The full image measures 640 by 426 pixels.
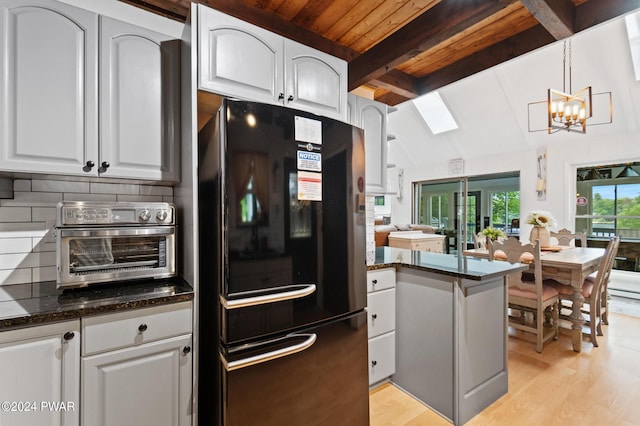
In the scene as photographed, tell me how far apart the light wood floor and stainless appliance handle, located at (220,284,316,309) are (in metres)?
1.05

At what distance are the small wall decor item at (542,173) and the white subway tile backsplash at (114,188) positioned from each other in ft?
18.6

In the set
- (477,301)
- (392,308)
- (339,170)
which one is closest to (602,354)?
(477,301)

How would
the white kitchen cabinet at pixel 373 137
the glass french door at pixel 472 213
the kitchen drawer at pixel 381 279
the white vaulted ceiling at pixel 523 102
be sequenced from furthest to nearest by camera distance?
1. the glass french door at pixel 472 213
2. the white vaulted ceiling at pixel 523 102
3. the white kitchen cabinet at pixel 373 137
4. the kitchen drawer at pixel 381 279

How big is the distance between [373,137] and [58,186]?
7.04 ft

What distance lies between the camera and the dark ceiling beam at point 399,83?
2.69 metres

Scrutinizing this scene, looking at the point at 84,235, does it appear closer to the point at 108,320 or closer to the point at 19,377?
the point at 108,320

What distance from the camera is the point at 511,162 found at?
5.49m

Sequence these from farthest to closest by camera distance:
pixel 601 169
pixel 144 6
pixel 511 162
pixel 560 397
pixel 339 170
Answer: pixel 511 162 → pixel 601 169 → pixel 560 397 → pixel 144 6 → pixel 339 170

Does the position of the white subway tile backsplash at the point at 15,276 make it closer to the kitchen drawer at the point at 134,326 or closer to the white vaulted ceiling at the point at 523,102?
the kitchen drawer at the point at 134,326

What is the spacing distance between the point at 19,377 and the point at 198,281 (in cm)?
68

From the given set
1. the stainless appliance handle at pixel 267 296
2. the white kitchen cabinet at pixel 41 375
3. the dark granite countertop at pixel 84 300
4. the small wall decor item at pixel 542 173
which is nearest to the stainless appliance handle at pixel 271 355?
the stainless appliance handle at pixel 267 296

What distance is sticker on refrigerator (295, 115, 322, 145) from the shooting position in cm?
146

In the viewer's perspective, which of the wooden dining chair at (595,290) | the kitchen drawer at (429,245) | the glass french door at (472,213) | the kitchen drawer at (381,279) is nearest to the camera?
the kitchen drawer at (381,279)

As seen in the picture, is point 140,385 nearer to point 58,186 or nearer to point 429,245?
point 58,186
